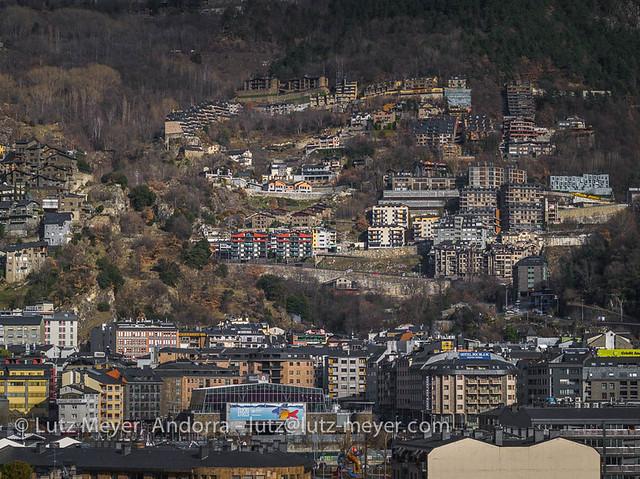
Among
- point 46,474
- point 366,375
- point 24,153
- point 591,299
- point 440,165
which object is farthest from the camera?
point 440,165

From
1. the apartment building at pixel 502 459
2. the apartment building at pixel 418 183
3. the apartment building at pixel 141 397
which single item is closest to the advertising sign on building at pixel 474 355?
the apartment building at pixel 141 397

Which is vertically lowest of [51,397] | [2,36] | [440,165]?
[51,397]

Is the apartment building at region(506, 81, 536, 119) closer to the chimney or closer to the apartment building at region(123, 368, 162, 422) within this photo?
the apartment building at region(123, 368, 162, 422)

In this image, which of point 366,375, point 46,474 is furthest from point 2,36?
point 46,474

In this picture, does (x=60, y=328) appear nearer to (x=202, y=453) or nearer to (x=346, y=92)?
(x=202, y=453)

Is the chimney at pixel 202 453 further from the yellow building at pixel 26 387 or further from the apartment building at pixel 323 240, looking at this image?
the apartment building at pixel 323 240

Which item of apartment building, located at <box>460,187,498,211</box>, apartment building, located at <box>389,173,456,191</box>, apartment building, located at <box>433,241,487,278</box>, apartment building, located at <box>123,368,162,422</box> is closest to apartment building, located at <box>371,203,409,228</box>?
apartment building, located at <box>460,187,498,211</box>

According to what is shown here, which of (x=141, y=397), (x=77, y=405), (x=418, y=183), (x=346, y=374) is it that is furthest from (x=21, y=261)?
(x=418, y=183)

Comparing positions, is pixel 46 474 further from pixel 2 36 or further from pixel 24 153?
pixel 2 36
